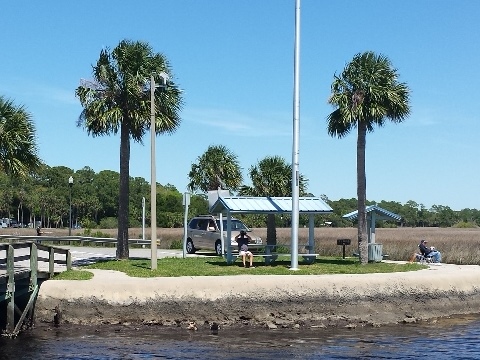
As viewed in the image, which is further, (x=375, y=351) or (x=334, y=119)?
(x=334, y=119)

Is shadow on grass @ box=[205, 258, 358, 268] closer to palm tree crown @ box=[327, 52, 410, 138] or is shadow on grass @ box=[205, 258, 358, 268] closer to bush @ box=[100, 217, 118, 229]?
palm tree crown @ box=[327, 52, 410, 138]

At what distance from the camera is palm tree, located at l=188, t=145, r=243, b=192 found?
45094 millimetres

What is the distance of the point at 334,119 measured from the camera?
90.1 ft

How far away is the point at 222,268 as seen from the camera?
23.5m

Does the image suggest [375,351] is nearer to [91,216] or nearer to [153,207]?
[153,207]

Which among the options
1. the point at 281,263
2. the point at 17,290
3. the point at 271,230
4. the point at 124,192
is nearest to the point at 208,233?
the point at 271,230

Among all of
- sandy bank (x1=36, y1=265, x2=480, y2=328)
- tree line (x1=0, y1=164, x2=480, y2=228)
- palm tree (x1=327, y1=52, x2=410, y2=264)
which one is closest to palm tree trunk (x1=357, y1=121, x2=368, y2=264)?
palm tree (x1=327, y1=52, x2=410, y2=264)

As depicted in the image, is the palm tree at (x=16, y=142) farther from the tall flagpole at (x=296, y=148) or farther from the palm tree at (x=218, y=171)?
the palm tree at (x=218, y=171)

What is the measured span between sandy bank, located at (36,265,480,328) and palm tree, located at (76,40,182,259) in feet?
21.7

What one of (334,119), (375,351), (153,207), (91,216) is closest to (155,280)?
(153,207)

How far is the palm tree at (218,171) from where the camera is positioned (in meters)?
45.1

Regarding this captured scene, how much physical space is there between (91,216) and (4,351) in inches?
4231

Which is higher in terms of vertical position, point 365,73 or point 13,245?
point 365,73

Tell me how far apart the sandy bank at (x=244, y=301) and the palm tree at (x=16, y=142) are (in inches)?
181
